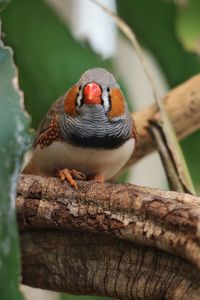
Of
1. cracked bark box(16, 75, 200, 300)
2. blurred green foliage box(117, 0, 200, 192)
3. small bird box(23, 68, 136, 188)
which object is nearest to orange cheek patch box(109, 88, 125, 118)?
small bird box(23, 68, 136, 188)

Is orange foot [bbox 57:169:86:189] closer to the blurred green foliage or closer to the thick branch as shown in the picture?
the thick branch

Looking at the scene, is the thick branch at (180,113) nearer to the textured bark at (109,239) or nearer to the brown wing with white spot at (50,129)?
the brown wing with white spot at (50,129)

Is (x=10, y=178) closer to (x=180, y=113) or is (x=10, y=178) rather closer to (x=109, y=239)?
(x=109, y=239)

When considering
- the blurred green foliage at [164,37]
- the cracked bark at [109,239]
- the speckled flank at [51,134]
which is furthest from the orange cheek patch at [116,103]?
the blurred green foliage at [164,37]

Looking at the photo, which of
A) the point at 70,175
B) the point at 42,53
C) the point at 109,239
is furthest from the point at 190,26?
the point at 109,239

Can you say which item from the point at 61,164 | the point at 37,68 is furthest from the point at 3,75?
the point at 37,68

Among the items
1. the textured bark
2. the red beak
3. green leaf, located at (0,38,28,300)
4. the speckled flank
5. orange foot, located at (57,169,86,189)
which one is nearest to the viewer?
green leaf, located at (0,38,28,300)

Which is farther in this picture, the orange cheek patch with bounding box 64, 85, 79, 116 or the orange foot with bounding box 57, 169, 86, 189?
the orange cheek patch with bounding box 64, 85, 79, 116
